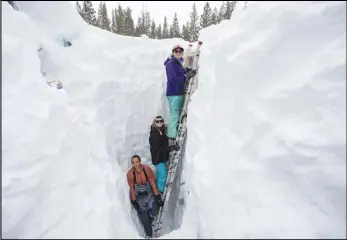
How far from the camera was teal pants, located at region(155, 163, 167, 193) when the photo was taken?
5.65 m

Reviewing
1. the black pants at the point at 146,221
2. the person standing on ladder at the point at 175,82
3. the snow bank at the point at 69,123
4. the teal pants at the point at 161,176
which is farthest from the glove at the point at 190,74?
the black pants at the point at 146,221

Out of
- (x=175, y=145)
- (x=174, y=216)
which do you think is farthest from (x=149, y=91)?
(x=174, y=216)

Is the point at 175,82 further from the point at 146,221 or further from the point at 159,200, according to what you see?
the point at 146,221

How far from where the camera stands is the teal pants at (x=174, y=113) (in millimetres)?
5805

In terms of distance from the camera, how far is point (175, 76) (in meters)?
5.67

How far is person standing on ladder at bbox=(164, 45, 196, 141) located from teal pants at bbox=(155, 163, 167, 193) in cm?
69

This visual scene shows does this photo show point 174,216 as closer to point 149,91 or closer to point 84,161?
point 84,161

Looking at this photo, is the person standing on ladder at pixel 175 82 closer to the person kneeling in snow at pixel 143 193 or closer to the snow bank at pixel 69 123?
the snow bank at pixel 69 123

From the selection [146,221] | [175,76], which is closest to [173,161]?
[146,221]

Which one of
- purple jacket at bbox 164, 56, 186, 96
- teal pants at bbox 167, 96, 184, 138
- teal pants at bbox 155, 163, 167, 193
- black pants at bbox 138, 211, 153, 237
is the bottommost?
black pants at bbox 138, 211, 153, 237

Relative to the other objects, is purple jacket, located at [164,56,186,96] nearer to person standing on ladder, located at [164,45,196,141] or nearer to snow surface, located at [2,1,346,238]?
person standing on ladder, located at [164,45,196,141]

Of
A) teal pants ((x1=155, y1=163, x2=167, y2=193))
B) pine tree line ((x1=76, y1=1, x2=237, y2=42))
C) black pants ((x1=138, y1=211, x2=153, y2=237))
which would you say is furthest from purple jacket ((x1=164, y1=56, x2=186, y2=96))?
pine tree line ((x1=76, y1=1, x2=237, y2=42))

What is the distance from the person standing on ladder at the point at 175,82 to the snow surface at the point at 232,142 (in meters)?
1.06

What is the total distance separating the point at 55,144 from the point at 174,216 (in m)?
3.21
